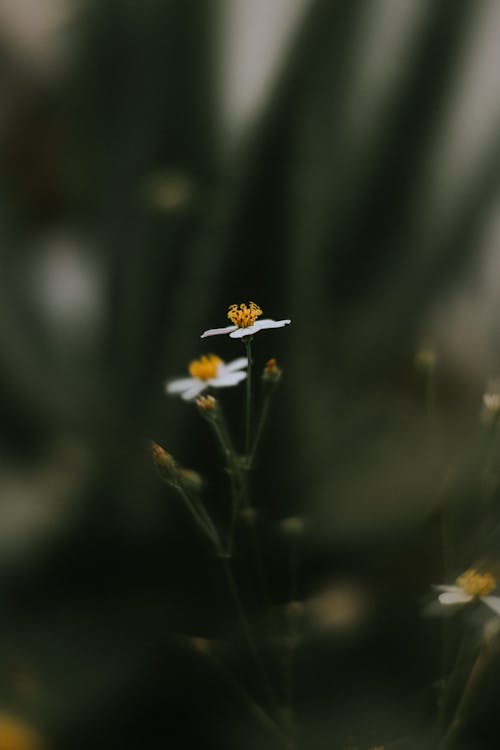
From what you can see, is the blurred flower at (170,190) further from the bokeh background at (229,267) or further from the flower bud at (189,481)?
the flower bud at (189,481)

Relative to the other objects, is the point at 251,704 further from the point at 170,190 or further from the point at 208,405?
the point at 170,190

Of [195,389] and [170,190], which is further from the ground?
[170,190]

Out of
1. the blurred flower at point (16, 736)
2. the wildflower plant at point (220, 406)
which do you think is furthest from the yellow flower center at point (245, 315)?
the blurred flower at point (16, 736)

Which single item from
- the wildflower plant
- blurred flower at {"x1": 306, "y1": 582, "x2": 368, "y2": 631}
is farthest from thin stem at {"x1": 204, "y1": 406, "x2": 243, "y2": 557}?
blurred flower at {"x1": 306, "y1": 582, "x2": 368, "y2": 631}

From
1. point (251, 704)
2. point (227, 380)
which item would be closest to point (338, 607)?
point (251, 704)

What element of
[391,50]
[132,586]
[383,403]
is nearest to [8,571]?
[132,586]
